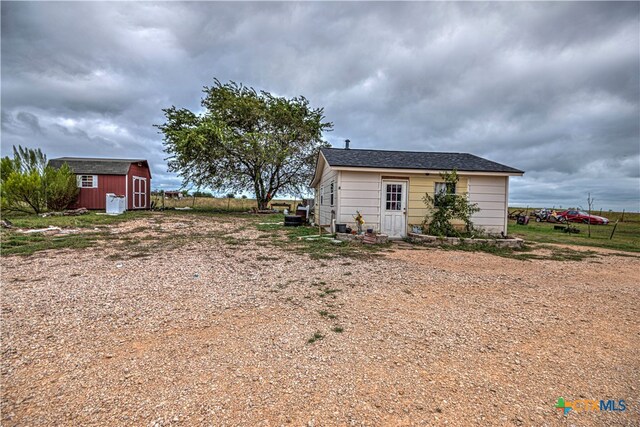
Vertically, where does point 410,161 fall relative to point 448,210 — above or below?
above

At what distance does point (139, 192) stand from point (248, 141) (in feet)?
29.4

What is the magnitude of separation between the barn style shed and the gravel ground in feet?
17.3

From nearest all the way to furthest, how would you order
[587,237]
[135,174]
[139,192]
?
[587,237]
[135,174]
[139,192]

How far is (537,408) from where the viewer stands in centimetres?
211

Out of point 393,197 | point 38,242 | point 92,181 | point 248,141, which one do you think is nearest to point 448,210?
point 393,197

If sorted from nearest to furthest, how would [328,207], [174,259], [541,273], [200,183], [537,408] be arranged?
1. [537,408]
2. [541,273]
3. [174,259]
4. [328,207]
5. [200,183]

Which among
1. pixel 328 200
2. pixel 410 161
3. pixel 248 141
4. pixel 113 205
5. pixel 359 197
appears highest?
pixel 248 141

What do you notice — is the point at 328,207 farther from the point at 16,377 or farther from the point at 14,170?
the point at 14,170

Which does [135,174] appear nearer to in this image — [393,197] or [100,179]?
[100,179]

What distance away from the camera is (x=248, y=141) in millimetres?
21953

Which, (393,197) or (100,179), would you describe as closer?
(393,197)

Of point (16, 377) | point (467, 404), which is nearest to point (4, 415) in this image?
point (16, 377)

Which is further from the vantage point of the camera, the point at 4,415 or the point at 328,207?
the point at 328,207

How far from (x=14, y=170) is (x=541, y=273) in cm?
2326
